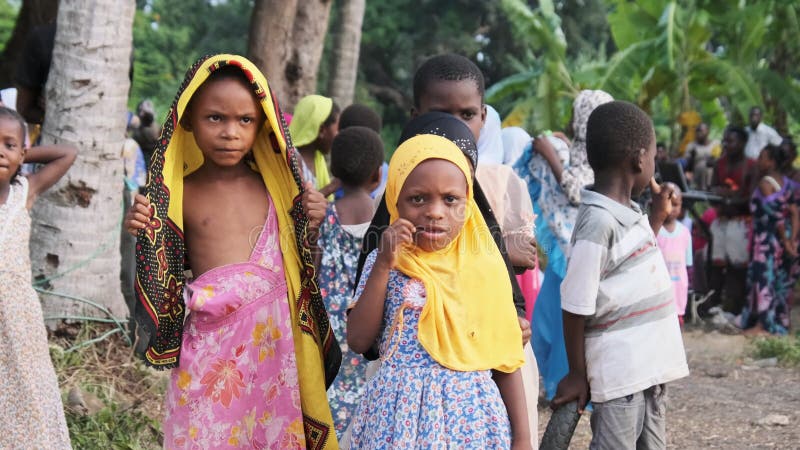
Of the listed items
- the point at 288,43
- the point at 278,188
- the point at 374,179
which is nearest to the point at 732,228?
the point at 288,43

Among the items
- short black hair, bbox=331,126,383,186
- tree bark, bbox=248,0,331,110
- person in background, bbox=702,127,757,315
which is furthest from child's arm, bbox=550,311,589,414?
person in background, bbox=702,127,757,315

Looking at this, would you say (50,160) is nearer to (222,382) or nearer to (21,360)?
(21,360)

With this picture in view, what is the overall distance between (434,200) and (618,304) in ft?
3.39

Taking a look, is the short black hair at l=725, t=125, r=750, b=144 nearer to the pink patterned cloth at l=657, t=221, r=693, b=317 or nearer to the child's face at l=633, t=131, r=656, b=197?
the pink patterned cloth at l=657, t=221, r=693, b=317

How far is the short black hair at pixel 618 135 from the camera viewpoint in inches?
133

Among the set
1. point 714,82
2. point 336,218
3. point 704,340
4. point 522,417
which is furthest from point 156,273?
point 714,82

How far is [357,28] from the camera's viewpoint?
10.8 m

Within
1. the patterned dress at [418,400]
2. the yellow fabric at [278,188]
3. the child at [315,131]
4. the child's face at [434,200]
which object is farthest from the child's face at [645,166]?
the child at [315,131]

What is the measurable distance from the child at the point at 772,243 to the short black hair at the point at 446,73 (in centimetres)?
688

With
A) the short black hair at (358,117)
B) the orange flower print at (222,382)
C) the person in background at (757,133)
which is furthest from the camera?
the person in background at (757,133)

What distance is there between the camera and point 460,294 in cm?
265

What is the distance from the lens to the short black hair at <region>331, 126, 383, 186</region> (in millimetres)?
4617

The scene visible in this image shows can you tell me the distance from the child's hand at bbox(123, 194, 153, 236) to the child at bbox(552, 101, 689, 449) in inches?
59.4

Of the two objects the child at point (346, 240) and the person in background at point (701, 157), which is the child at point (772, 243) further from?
the child at point (346, 240)
